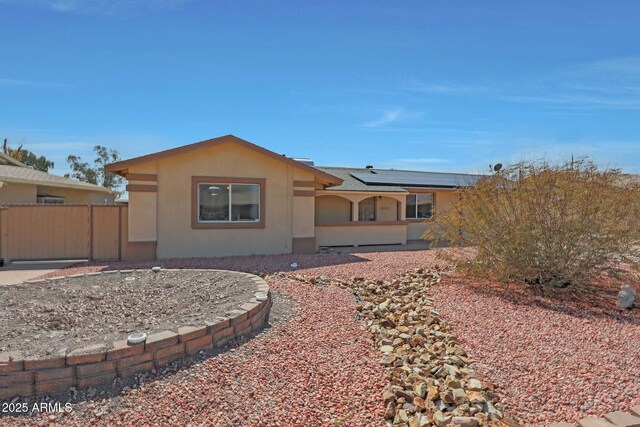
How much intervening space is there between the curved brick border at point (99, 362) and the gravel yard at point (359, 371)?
0.86ft

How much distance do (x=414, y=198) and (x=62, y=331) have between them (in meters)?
17.2

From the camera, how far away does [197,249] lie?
1216cm

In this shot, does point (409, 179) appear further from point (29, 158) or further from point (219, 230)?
point (29, 158)

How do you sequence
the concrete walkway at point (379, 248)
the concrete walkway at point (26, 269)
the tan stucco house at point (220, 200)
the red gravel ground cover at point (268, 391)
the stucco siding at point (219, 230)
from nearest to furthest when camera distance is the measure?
the red gravel ground cover at point (268, 391), the concrete walkway at point (26, 269), the tan stucco house at point (220, 200), the stucco siding at point (219, 230), the concrete walkway at point (379, 248)

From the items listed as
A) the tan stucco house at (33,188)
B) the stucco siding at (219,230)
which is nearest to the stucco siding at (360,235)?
the stucco siding at (219,230)

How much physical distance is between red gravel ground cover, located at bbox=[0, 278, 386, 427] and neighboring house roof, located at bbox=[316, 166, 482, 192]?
38.6 ft

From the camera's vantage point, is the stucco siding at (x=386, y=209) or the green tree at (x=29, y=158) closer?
the stucco siding at (x=386, y=209)

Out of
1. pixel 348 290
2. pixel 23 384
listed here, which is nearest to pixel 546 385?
pixel 348 290

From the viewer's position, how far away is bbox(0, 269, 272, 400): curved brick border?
325 centimetres

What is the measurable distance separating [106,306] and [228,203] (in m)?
7.33

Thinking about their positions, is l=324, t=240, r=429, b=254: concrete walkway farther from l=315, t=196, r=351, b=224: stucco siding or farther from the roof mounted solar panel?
the roof mounted solar panel

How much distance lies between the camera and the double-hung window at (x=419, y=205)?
63.8 feet

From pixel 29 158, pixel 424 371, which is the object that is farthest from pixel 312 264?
pixel 29 158

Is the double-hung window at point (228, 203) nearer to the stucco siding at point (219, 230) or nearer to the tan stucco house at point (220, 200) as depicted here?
the tan stucco house at point (220, 200)
